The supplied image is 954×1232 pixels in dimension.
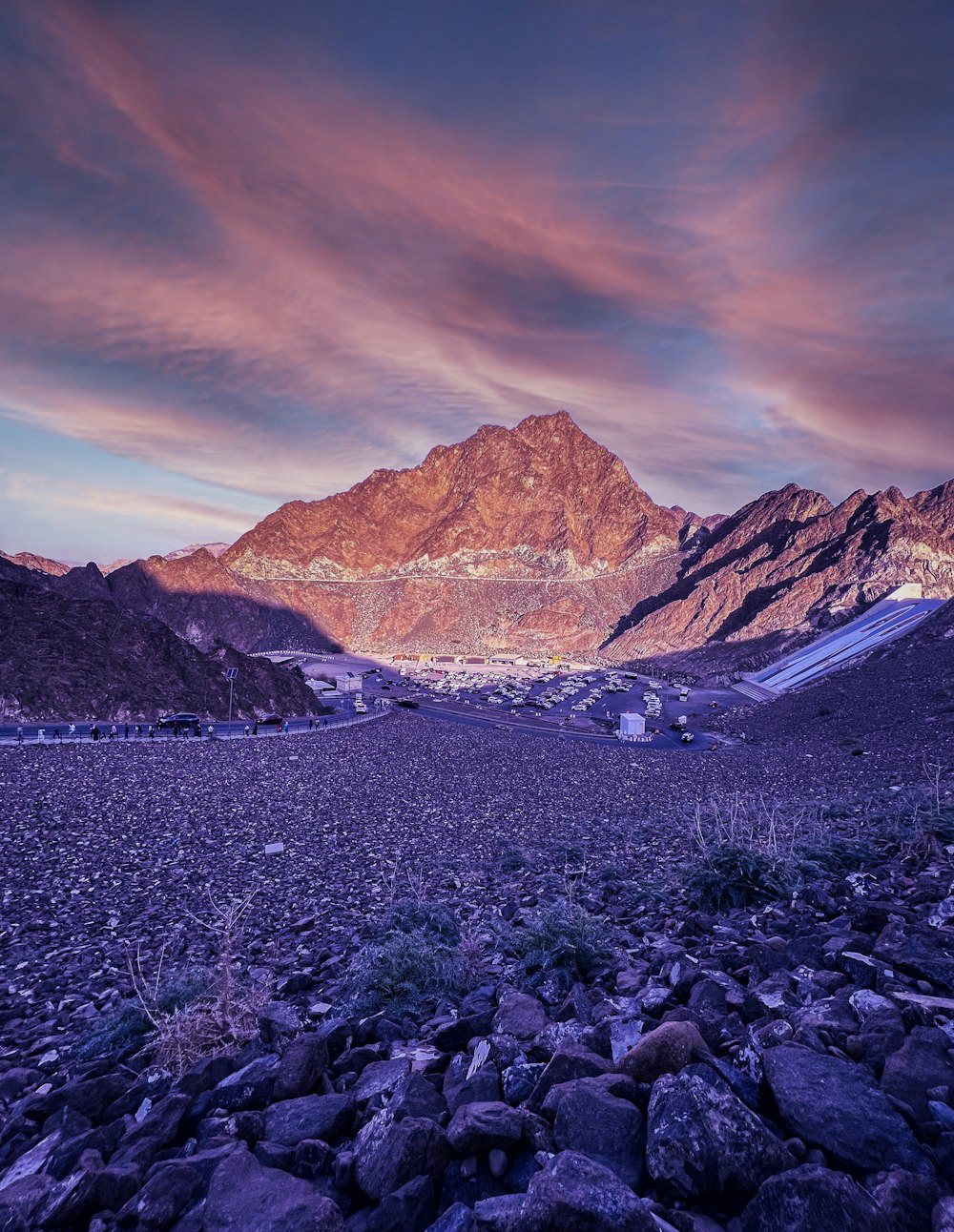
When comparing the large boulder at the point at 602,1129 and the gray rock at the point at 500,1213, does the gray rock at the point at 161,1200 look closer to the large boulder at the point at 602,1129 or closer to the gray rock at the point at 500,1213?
the gray rock at the point at 500,1213

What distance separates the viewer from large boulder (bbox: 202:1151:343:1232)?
209 centimetres

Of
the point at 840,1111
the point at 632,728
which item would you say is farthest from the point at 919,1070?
the point at 632,728

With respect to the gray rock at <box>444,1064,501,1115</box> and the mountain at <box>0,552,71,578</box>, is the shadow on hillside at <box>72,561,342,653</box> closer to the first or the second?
the mountain at <box>0,552,71,578</box>

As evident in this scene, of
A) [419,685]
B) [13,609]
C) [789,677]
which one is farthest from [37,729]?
[789,677]

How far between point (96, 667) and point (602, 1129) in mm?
39603

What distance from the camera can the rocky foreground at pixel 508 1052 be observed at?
2092 mm

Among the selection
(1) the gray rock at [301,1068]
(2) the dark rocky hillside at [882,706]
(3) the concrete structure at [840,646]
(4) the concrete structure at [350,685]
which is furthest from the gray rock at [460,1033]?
(3) the concrete structure at [840,646]

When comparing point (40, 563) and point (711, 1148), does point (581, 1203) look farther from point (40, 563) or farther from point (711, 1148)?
point (40, 563)

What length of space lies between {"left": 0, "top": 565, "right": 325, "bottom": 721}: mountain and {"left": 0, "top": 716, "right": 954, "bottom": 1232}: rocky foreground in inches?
1049

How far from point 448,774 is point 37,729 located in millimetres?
20373

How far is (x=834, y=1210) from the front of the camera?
68.9 inches

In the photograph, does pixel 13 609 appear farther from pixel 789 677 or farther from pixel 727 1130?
pixel 789 677

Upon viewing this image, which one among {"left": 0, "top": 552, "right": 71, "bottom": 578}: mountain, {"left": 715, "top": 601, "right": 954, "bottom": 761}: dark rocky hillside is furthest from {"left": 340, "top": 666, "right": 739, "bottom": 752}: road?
{"left": 0, "top": 552, "right": 71, "bottom": 578}: mountain

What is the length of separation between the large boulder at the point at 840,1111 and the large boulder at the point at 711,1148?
0.20 m
